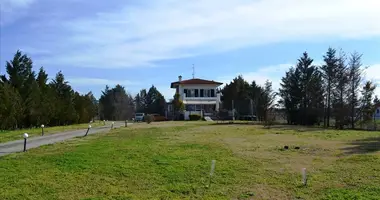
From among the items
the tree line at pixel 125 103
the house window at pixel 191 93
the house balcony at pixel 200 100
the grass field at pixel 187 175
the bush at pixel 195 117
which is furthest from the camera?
the tree line at pixel 125 103

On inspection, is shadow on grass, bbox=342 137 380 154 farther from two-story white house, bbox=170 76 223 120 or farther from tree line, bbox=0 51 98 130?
two-story white house, bbox=170 76 223 120

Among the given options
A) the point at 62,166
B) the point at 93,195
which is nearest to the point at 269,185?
the point at 93,195

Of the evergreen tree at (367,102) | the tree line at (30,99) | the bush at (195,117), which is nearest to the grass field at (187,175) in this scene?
the tree line at (30,99)

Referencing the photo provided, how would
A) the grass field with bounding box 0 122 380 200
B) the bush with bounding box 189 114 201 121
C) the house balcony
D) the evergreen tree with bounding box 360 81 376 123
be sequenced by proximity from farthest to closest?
the house balcony, the bush with bounding box 189 114 201 121, the evergreen tree with bounding box 360 81 376 123, the grass field with bounding box 0 122 380 200

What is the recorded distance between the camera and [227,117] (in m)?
57.5

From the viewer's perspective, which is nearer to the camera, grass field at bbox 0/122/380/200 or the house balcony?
grass field at bbox 0/122/380/200

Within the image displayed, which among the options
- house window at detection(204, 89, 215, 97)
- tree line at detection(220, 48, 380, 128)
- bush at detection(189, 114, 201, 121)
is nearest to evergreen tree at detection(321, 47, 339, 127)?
tree line at detection(220, 48, 380, 128)

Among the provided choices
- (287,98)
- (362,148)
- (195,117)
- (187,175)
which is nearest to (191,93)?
(195,117)

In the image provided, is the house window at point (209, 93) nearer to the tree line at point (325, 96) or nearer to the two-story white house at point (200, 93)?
the two-story white house at point (200, 93)

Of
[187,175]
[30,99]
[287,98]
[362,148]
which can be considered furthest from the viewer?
[287,98]

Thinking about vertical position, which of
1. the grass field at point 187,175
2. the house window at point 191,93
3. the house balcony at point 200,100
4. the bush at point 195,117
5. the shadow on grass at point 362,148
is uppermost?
the house window at point 191,93

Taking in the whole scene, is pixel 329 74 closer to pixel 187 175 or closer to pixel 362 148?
pixel 362 148

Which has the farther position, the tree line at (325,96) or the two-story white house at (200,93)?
the two-story white house at (200,93)

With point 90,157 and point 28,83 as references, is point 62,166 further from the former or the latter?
point 28,83
